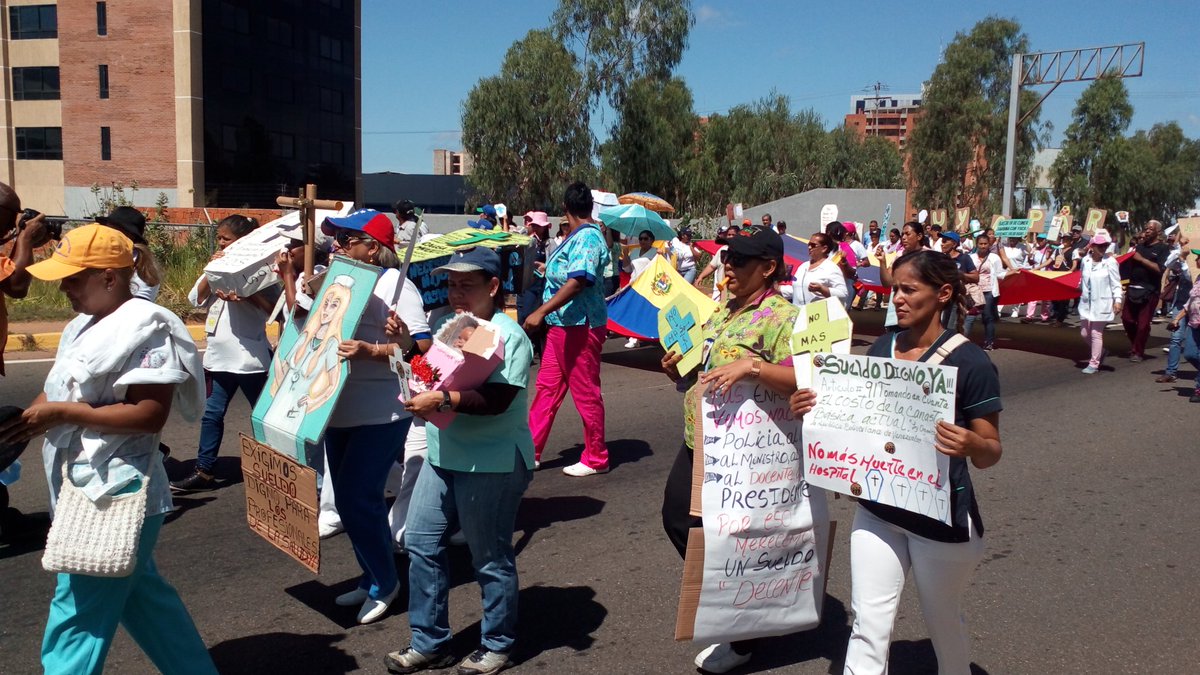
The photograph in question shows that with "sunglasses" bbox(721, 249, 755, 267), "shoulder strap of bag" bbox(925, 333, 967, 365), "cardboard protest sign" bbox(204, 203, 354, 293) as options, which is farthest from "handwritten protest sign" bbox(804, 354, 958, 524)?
"cardboard protest sign" bbox(204, 203, 354, 293)

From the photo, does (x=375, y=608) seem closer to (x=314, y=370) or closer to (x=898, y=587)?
(x=314, y=370)

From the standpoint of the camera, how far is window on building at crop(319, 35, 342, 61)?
57406 mm

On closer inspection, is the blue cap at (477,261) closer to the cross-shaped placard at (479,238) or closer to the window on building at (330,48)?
the cross-shaped placard at (479,238)

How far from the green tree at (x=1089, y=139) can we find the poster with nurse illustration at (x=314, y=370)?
190 feet

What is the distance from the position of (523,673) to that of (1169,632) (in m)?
2.97

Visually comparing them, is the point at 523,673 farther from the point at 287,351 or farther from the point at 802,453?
the point at 287,351

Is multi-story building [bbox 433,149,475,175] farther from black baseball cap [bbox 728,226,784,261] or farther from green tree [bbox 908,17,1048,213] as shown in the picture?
black baseball cap [bbox 728,226,784,261]

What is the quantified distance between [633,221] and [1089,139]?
52.4 metres

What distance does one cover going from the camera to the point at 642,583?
490 centimetres

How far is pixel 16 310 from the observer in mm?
14086

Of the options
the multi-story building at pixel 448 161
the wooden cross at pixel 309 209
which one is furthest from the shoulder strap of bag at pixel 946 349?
the multi-story building at pixel 448 161

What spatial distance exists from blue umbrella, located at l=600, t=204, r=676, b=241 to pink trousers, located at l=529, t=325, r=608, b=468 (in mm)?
5306

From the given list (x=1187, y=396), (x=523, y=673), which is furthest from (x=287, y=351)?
(x=1187, y=396)

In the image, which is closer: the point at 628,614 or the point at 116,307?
the point at 116,307
